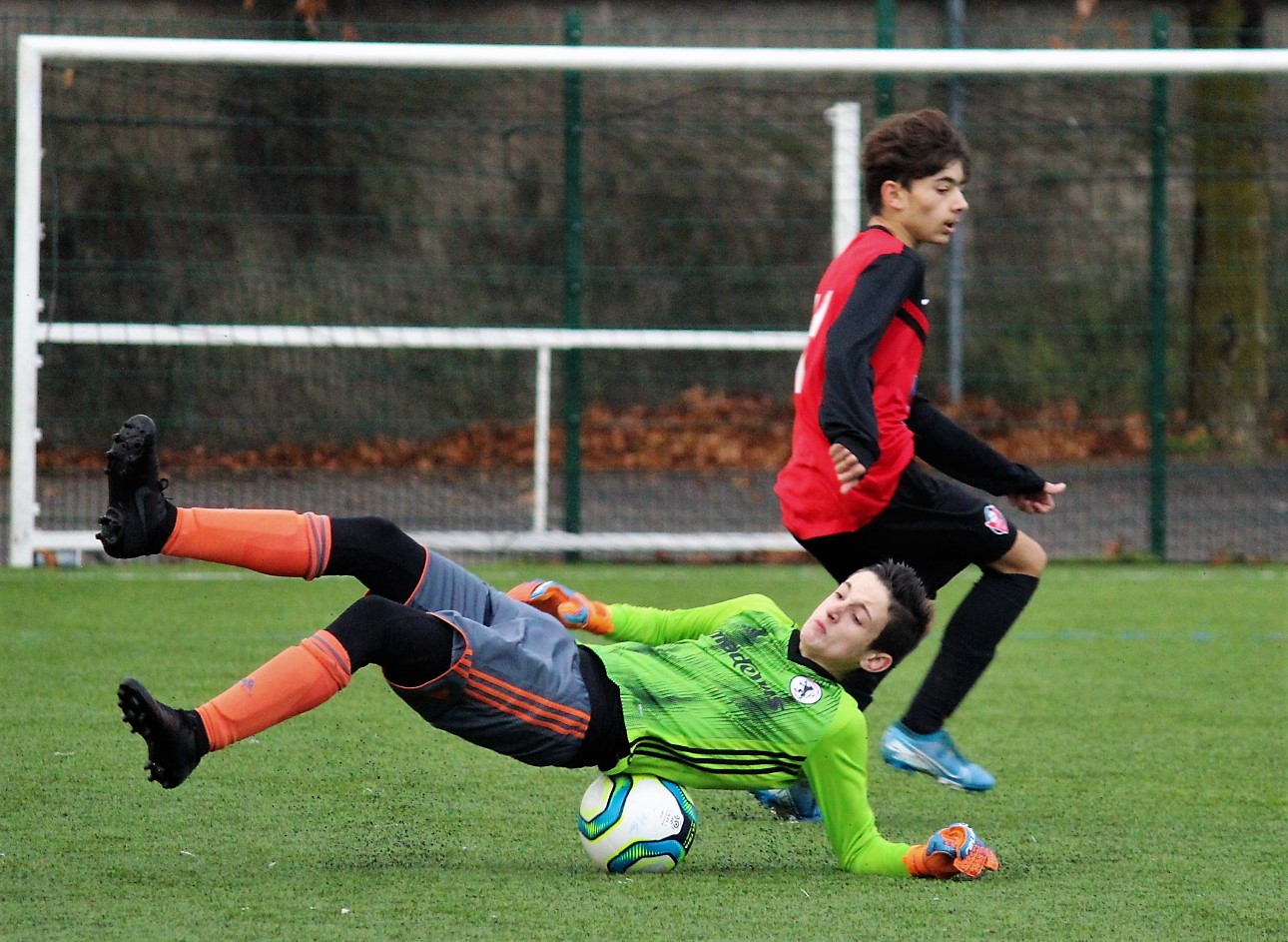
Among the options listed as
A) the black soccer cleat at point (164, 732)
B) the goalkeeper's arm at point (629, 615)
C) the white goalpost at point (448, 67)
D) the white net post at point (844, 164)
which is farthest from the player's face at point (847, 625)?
the white net post at point (844, 164)

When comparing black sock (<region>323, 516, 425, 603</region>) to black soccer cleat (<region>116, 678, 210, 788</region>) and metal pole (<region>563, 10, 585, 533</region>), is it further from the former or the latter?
metal pole (<region>563, 10, 585, 533</region>)

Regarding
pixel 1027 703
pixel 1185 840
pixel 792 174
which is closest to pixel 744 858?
pixel 1185 840

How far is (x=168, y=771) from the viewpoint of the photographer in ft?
9.69

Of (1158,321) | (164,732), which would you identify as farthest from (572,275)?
(164,732)

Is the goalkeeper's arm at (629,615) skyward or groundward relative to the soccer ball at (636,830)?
skyward

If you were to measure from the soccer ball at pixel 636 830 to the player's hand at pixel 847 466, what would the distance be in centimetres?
78

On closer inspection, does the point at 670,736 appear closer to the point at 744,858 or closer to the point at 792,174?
the point at 744,858

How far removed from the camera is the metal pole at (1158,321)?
338 inches

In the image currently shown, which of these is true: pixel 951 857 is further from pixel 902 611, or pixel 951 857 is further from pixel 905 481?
pixel 905 481

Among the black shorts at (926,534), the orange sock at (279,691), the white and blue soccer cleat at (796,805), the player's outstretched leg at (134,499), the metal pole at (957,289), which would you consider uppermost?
the metal pole at (957,289)

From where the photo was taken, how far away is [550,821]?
12.3 feet

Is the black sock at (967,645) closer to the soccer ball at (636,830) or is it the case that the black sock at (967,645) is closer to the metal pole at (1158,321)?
the soccer ball at (636,830)

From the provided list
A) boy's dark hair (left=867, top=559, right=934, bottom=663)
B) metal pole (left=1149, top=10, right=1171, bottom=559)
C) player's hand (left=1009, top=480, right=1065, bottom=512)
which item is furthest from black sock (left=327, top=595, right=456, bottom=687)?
metal pole (left=1149, top=10, right=1171, bottom=559)

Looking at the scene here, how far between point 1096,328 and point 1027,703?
446 cm
